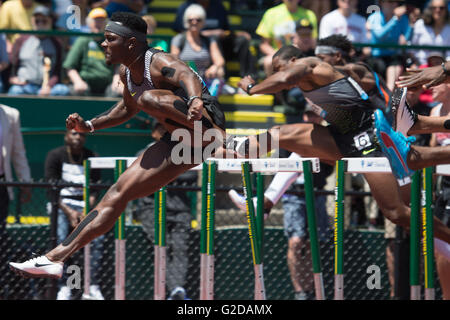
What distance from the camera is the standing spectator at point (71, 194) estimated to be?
8594 millimetres

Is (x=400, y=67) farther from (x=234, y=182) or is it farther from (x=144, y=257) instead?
(x=144, y=257)

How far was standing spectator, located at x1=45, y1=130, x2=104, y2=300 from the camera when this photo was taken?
859 cm

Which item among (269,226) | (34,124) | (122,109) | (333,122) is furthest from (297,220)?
(34,124)

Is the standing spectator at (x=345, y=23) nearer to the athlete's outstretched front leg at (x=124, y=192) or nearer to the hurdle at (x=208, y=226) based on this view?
the hurdle at (x=208, y=226)

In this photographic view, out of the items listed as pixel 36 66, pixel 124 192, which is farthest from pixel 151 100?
pixel 36 66

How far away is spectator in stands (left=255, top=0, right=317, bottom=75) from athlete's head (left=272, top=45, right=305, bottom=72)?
9.59 feet

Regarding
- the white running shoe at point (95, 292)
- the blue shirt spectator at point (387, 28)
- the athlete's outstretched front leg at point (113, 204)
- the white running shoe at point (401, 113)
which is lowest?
the white running shoe at point (95, 292)

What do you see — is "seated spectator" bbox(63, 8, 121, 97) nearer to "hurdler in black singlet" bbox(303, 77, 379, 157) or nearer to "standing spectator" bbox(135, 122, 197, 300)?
"standing spectator" bbox(135, 122, 197, 300)

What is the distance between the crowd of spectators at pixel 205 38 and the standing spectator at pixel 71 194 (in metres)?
1.39

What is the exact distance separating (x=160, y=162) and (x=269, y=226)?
11.2ft

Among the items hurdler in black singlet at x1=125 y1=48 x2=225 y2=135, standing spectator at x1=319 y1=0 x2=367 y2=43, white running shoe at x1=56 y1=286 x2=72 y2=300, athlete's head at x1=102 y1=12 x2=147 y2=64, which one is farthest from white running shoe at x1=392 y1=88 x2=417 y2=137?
standing spectator at x1=319 y1=0 x2=367 y2=43

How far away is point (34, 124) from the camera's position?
10.6m

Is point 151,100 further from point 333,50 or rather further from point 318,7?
point 318,7

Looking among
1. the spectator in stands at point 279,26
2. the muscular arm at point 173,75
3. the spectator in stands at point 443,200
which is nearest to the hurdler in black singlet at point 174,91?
the muscular arm at point 173,75
